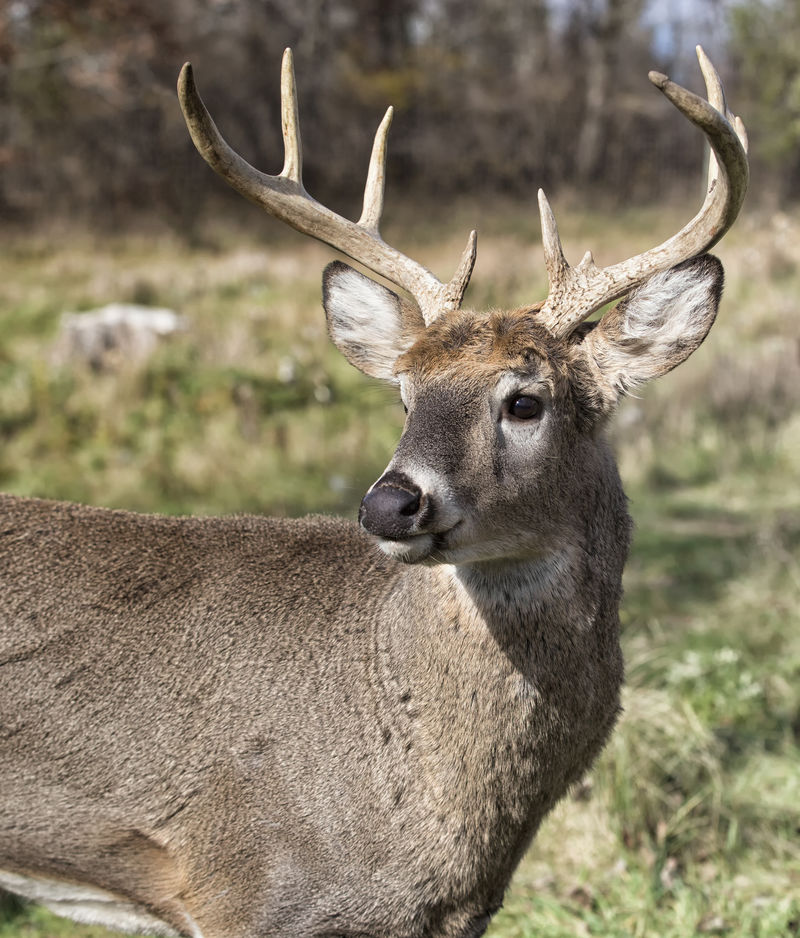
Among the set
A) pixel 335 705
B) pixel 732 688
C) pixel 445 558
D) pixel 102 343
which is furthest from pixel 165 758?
pixel 102 343

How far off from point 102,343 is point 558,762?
34.2 feet

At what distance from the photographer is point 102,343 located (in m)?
12.7

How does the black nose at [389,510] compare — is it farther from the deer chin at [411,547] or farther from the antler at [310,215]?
the antler at [310,215]

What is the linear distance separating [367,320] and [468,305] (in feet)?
37.9

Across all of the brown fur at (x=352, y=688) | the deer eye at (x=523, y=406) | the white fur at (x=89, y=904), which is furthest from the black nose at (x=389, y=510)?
the white fur at (x=89, y=904)

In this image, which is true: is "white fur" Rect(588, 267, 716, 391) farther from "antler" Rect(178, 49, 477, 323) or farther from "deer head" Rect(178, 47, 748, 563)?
"antler" Rect(178, 49, 477, 323)

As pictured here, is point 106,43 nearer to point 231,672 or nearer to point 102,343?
point 102,343

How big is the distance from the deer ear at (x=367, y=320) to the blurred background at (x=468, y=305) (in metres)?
0.15

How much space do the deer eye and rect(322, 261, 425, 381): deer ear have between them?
66 centimetres

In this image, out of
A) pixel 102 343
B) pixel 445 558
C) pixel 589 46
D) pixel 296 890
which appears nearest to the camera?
pixel 445 558

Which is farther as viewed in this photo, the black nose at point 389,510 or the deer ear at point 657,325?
the deer ear at point 657,325

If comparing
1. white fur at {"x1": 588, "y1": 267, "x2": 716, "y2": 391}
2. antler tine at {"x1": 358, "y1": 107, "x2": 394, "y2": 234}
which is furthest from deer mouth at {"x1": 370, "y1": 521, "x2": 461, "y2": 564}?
antler tine at {"x1": 358, "y1": 107, "x2": 394, "y2": 234}

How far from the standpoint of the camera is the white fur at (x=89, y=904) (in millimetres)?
3645

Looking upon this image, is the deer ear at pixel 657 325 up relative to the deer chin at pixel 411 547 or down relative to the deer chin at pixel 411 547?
up
